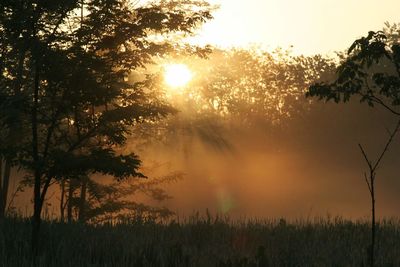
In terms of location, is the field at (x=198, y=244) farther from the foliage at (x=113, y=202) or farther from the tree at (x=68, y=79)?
the foliage at (x=113, y=202)

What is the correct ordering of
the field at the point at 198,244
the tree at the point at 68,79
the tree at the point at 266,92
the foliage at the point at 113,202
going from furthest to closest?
the tree at the point at 266,92 → the foliage at the point at 113,202 → the tree at the point at 68,79 → the field at the point at 198,244

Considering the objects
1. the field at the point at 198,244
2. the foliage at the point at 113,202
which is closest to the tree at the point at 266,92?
the foliage at the point at 113,202

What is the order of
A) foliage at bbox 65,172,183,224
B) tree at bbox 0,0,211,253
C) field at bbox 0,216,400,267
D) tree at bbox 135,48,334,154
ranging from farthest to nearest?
tree at bbox 135,48,334,154
foliage at bbox 65,172,183,224
tree at bbox 0,0,211,253
field at bbox 0,216,400,267

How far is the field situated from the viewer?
9227 millimetres

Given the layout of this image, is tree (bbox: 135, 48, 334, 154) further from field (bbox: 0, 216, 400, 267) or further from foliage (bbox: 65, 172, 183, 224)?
field (bbox: 0, 216, 400, 267)

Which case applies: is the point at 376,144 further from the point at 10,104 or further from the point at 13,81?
the point at 10,104

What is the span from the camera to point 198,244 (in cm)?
1163

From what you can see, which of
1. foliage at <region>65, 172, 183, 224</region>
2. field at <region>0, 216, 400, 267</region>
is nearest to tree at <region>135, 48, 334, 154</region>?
foliage at <region>65, 172, 183, 224</region>

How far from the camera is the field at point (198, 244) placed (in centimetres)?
923

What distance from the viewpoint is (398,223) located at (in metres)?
15.5

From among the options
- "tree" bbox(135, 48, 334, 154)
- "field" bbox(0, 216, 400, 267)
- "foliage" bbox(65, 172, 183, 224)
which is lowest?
"field" bbox(0, 216, 400, 267)

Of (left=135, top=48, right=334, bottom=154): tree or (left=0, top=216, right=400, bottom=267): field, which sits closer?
(left=0, top=216, right=400, bottom=267): field

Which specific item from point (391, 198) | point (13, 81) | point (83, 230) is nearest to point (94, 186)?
point (13, 81)

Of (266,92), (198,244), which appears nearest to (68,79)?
(198,244)
